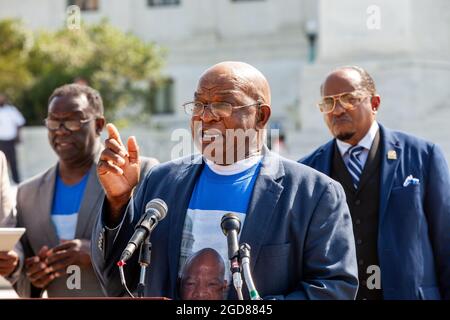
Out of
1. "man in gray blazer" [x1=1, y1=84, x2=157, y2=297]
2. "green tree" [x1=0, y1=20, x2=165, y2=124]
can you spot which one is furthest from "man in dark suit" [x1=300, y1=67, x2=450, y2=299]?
"green tree" [x1=0, y1=20, x2=165, y2=124]

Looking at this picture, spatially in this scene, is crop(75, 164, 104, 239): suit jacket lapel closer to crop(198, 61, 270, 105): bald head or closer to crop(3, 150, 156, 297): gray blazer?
crop(3, 150, 156, 297): gray blazer

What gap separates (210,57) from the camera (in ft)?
99.1

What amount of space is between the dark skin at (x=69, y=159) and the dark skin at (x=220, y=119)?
190 cm

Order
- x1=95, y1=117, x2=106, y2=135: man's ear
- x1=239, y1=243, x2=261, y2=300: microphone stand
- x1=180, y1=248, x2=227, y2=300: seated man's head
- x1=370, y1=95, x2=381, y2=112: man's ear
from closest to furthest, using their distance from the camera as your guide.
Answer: x1=239, y1=243, x2=261, y2=300: microphone stand
x1=180, y1=248, x2=227, y2=300: seated man's head
x1=370, y1=95, x2=381, y2=112: man's ear
x1=95, y1=117, x2=106, y2=135: man's ear

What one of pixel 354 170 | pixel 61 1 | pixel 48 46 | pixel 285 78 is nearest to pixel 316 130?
pixel 354 170

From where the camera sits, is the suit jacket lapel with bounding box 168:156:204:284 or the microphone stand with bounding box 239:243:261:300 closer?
the microphone stand with bounding box 239:243:261:300

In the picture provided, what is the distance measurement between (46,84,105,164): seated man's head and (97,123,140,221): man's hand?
7.48ft

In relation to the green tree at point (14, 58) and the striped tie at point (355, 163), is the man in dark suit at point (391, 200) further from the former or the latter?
the green tree at point (14, 58)

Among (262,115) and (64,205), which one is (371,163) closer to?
(262,115)

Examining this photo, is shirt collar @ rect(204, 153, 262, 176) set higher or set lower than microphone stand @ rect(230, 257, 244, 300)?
higher

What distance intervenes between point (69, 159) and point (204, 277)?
2.57 meters

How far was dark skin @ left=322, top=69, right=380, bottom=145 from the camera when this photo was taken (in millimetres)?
6227

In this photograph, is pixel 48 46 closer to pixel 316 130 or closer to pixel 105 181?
pixel 316 130
